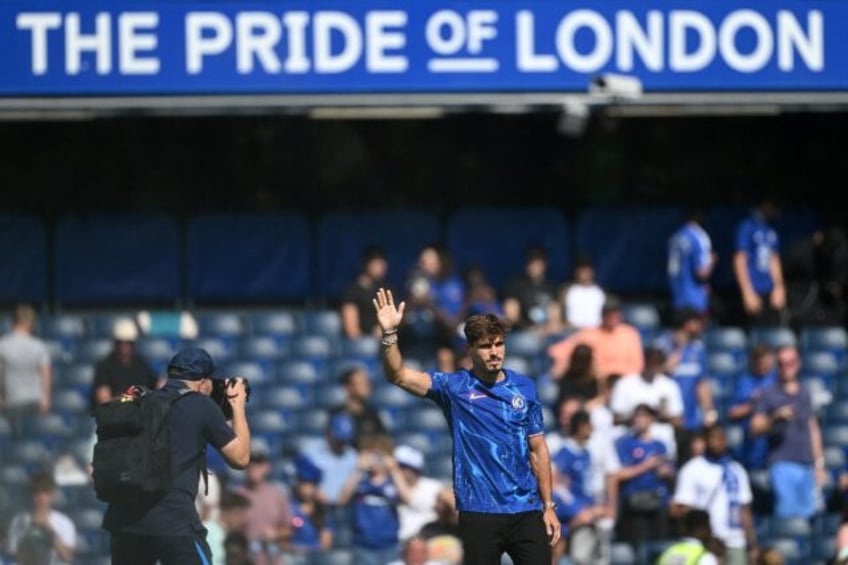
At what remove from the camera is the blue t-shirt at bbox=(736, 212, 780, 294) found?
17.9 m

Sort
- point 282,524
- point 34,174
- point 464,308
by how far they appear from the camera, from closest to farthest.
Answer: point 282,524, point 464,308, point 34,174

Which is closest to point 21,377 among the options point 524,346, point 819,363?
point 524,346

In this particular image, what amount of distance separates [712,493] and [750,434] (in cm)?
103

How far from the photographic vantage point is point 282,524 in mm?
15945

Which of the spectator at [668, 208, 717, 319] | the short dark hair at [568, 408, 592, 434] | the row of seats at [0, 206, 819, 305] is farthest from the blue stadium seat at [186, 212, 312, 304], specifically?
the short dark hair at [568, 408, 592, 434]

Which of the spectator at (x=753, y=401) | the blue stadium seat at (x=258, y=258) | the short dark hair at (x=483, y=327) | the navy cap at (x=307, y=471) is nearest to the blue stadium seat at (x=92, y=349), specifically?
the blue stadium seat at (x=258, y=258)

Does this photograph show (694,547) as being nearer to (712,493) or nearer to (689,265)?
(712,493)

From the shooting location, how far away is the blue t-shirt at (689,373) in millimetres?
16938

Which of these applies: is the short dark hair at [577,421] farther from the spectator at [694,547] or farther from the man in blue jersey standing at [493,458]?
the man in blue jersey standing at [493,458]

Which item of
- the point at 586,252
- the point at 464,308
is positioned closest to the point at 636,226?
the point at 586,252

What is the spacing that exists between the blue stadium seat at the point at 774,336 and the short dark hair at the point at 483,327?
825 cm

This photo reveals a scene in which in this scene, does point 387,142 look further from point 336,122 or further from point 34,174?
point 34,174

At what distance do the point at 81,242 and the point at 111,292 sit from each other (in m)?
0.51

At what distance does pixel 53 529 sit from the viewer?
52.2 ft
